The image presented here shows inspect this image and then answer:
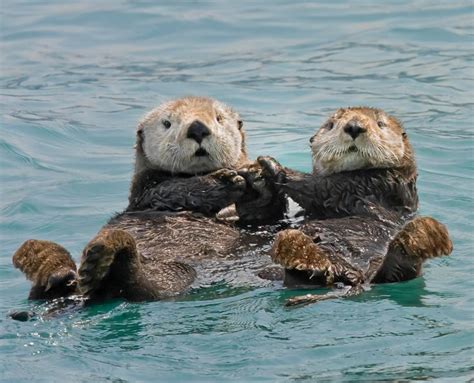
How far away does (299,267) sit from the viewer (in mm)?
6184

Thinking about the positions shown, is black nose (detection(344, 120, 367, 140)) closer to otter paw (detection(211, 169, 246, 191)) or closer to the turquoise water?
otter paw (detection(211, 169, 246, 191))

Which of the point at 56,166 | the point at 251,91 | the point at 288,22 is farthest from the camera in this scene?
the point at 288,22

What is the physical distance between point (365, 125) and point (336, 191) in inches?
17.7

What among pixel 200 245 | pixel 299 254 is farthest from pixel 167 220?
pixel 299 254

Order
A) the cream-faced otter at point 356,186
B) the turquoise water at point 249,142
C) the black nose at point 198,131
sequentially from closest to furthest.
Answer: the turquoise water at point 249,142 < the cream-faced otter at point 356,186 < the black nose at point 198,131

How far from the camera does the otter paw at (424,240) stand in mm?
6191

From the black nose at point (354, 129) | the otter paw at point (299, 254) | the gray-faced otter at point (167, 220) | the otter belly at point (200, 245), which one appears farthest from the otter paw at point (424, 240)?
the black nose at point (354, 129)

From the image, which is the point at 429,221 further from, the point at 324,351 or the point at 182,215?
the point at 182,215

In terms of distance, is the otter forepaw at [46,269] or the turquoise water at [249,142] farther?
the otter forepaw at [46,269]

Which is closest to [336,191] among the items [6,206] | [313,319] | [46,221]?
[313,319]

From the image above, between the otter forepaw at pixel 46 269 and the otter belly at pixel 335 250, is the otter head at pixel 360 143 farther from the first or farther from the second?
the otter forepaw at pixel 46 269

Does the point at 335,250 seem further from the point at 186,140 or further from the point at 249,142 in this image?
the point at 249,142

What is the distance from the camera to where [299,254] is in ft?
20.2

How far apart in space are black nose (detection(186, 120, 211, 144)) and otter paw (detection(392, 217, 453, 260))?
5.91 ft
